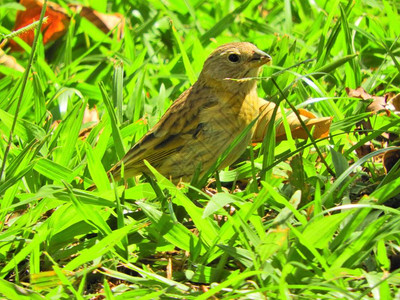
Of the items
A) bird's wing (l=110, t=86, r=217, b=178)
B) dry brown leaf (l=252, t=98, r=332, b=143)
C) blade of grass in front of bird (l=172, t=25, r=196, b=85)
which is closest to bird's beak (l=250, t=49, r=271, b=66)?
dry brown leaf (l=252, t=98, r=332, b=143)

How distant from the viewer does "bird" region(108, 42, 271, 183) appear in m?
4.12

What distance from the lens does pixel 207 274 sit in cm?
312

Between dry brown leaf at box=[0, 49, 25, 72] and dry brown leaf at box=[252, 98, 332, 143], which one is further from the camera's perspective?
dry brown leaf at box=[0, 49, 25, 72]

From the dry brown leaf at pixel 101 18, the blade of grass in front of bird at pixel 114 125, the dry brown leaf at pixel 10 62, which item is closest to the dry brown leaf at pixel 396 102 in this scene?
the blade of grass in front of bird at pixel 114 125

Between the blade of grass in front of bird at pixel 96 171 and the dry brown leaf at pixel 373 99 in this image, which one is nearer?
the blade of grass in front of bird at pixel 96 171

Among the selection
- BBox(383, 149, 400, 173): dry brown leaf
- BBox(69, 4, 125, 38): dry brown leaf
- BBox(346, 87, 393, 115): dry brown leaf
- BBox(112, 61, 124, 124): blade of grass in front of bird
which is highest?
BBox(69, 4, 125, 38): dry brown leaf

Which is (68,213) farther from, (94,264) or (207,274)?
(207,274)

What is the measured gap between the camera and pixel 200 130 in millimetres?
4211

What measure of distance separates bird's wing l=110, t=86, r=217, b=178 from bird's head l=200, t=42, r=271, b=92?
0.55 ft

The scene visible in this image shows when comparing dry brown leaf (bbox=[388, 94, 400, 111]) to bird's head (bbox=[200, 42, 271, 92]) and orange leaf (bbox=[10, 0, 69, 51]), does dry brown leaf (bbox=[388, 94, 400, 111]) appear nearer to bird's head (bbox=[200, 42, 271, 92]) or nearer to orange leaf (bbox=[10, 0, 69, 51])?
bird's head (bbox=[200, 42, 271, 92])

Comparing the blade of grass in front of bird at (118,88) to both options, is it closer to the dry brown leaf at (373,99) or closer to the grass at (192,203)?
the grass at (192,203)

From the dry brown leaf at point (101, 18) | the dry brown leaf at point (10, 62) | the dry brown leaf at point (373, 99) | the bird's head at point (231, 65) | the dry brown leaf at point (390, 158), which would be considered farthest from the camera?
the dry brown leaf at point (101, 18)

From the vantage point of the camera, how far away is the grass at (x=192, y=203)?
2.98 m

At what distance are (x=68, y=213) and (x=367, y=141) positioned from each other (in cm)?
167
